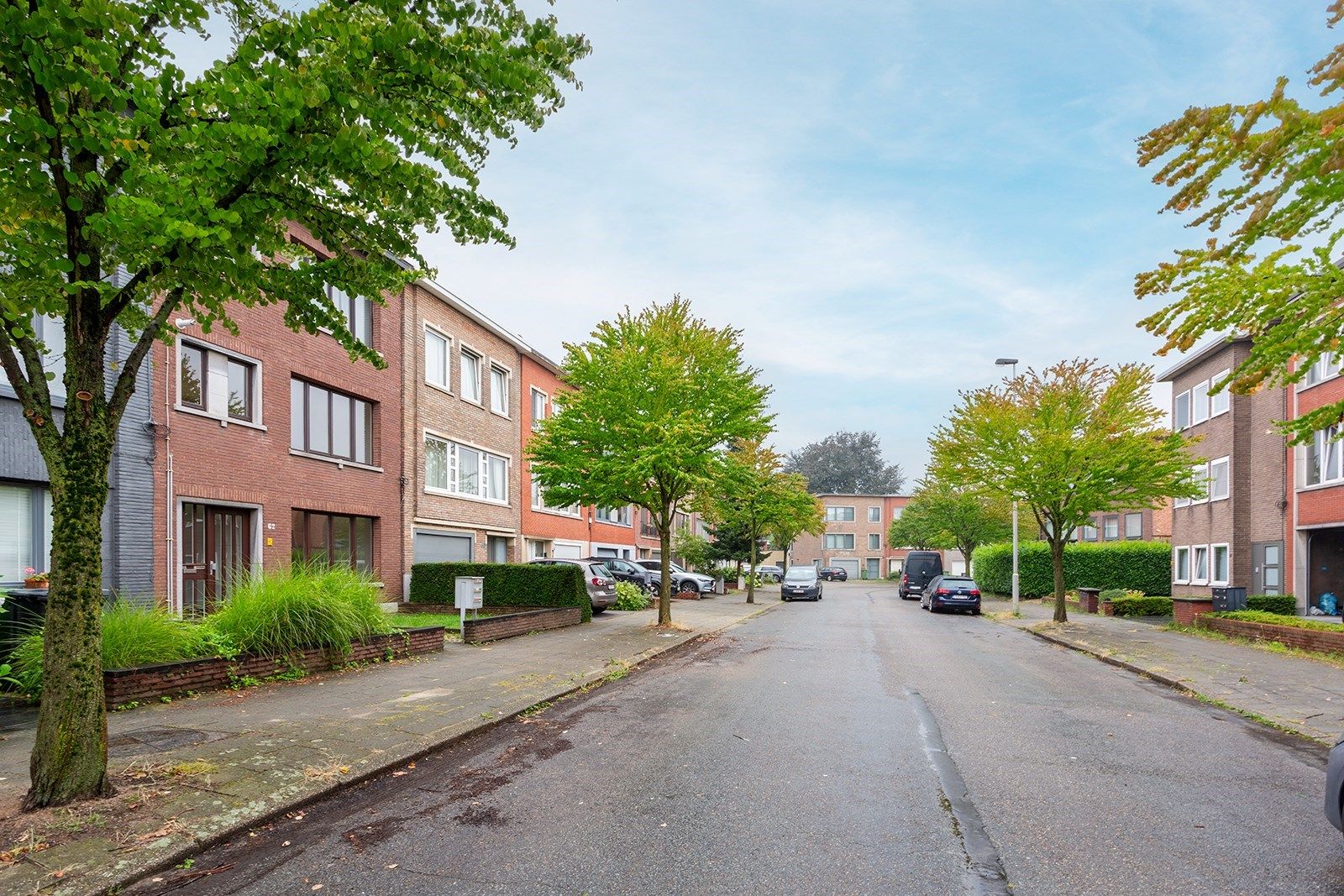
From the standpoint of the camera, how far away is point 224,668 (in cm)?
968

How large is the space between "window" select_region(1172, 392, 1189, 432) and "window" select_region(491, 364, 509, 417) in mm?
25583

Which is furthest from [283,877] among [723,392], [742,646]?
[723,392]

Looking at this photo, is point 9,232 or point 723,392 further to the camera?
point 723,392

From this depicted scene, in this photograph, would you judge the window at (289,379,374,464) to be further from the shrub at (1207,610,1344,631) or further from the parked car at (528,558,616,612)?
the shrub at (1207,610,1344,631)

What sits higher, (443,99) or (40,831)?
(443,99)

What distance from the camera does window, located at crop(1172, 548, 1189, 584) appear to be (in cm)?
3272

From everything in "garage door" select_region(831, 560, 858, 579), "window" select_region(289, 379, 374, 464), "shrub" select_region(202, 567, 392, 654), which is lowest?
"garage door" select_region(831, 560, 858, 579)

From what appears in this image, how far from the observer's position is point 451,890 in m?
4.34

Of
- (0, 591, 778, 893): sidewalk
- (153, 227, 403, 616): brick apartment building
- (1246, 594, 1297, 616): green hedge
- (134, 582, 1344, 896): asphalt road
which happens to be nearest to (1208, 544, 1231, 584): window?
(1246, 594, 1297, 616): green hedge

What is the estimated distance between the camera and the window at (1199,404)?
103 feet

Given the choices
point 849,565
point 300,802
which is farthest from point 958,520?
point 300,802

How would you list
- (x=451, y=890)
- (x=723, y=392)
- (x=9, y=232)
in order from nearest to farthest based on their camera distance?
(x=451, y=890) → (x=9, y=232) → (x=723, y=392)

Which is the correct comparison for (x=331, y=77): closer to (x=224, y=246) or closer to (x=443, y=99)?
(x=443, y=99)

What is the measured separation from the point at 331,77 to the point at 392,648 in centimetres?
894
